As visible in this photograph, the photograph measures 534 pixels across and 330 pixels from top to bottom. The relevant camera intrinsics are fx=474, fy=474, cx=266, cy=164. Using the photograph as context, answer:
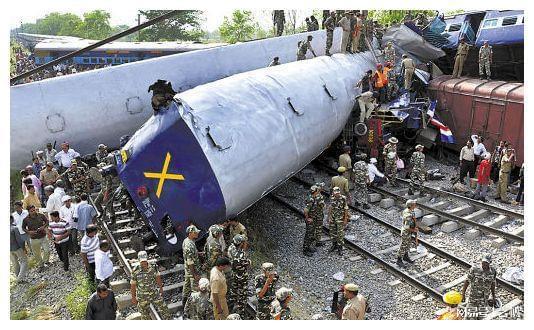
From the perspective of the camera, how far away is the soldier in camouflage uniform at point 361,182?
12188 mm

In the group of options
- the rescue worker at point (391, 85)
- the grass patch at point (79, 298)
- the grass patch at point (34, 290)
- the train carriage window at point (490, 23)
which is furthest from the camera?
the train carriage window at point (490, 23)

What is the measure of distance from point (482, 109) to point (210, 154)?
10013 mm

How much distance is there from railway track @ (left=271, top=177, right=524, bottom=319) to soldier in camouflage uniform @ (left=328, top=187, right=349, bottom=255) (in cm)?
35

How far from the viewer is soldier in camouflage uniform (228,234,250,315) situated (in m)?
7.55

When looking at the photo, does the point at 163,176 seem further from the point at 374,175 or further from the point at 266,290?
the point at 374,175

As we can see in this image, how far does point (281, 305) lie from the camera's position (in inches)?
261

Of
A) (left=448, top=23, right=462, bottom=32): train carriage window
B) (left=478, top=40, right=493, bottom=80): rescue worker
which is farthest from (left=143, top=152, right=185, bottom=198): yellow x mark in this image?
(left=448, top=23, right=462, bottom=32): train carriage window

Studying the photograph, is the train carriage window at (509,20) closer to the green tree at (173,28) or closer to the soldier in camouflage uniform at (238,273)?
the soldier in camouflage uniform at (238,273)

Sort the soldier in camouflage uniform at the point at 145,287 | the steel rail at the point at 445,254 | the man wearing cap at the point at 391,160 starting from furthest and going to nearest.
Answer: the man wearing cap at the point at 391,160, the steel rail at the point at 445,254, the soldier in camouflage uniform at the point at 145,287

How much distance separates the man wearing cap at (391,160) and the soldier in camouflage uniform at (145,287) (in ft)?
26.1

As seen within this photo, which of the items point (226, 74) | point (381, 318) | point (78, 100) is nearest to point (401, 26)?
point (226, 74)

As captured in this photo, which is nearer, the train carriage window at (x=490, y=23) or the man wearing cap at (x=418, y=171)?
the man wearing cap at (x=418, y=171)

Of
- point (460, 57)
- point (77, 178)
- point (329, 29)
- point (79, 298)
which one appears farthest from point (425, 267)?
point (460, 57)

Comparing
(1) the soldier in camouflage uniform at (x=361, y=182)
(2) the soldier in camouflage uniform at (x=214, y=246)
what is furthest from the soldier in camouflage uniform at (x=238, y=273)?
(1) the soldier in camouflage uniform at (x=361, y=182)
